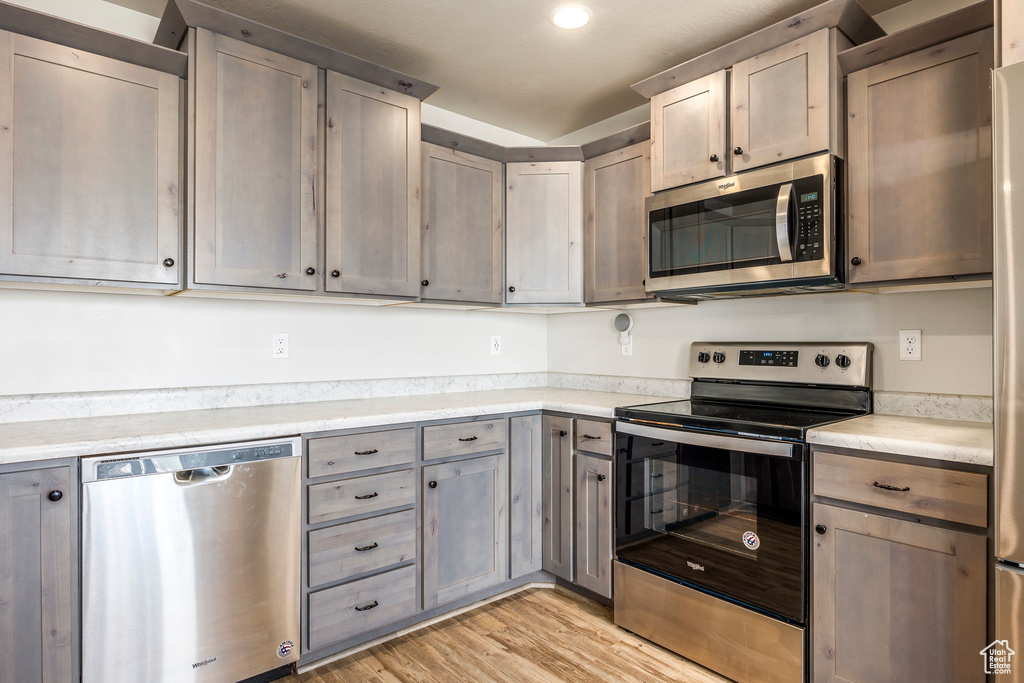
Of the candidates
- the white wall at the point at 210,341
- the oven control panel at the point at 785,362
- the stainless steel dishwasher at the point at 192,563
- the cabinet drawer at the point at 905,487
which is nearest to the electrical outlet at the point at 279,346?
the white wall at the point at 210,341

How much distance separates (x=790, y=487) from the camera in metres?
1.84

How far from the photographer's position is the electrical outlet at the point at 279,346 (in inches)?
101

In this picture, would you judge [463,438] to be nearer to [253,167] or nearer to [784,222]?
[253,167]

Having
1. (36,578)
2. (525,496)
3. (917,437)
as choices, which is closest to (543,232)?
(525,496)

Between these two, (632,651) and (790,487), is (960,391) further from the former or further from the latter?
(632,651)

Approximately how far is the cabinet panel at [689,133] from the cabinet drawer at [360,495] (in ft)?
5.63

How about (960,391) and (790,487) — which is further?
(960,391)

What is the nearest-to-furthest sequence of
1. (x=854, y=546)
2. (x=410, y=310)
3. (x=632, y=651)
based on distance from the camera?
(x=854, y=546) < (x=632, y=651) < (x=410, y=310)

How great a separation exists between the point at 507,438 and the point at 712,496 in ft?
3.19

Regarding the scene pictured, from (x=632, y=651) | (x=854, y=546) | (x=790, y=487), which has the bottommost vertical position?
(x=632, y=651)

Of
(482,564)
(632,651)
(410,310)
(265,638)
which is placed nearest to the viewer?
(265,638)

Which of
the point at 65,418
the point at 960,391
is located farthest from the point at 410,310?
the point at 960,391

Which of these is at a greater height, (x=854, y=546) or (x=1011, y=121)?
Result: (x=1011, y=121)

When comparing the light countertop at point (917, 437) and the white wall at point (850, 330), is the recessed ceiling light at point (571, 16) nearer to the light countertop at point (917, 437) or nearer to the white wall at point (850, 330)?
the white wall at point (850, 330)
